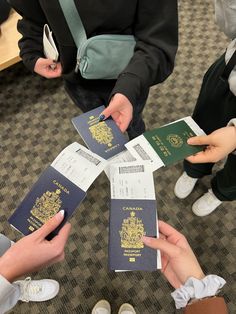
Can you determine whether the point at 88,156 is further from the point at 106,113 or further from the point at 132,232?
the point at 132,232

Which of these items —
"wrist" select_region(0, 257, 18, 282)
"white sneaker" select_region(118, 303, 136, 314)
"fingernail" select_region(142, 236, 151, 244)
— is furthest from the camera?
"white sneaker" select_region(118, 303, 136, 314)

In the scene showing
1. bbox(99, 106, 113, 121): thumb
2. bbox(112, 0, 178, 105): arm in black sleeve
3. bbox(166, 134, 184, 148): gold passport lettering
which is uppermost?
bbox(112, 0, 178, 105): arm in black sleeve

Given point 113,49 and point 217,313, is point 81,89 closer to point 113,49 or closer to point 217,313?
point 113,49

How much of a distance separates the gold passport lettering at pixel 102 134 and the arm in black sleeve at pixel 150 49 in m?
0.14

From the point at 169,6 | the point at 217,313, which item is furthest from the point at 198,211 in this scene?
the point at 169,6

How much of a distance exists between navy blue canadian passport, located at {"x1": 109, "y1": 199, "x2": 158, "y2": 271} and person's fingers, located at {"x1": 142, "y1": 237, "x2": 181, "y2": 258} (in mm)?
64

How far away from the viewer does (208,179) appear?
1.51 meters

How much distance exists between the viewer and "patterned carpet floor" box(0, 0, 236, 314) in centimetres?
128

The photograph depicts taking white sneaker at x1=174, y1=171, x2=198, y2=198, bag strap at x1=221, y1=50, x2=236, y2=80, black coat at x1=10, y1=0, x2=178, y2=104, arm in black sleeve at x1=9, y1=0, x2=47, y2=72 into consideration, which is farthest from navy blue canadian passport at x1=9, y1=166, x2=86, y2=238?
white sneaker at x1=174, y1=171, x2=198, y2=198

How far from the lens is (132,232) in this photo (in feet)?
3.01

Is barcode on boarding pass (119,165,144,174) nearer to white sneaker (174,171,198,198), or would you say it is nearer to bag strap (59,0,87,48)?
bag strap (59,0,87,48)

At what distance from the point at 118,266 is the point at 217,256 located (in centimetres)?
65

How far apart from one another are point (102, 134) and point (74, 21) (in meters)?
0.37

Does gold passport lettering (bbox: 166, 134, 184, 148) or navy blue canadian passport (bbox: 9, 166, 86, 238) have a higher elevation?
navy blue canadian passport (bbox: 9, 166, 86, 238)
